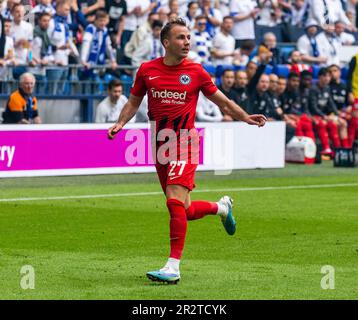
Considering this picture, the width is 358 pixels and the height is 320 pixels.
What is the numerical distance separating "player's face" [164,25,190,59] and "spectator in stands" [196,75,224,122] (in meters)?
12.5

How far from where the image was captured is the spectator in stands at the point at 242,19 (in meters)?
27.4

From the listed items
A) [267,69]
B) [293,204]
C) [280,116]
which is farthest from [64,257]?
[267,69]

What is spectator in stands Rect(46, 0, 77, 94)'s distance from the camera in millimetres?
23016

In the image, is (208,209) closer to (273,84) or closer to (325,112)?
(273,84)

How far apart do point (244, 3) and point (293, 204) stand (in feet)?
39.7

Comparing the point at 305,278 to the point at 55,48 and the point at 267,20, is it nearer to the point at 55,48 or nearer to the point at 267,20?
the point at 55,48

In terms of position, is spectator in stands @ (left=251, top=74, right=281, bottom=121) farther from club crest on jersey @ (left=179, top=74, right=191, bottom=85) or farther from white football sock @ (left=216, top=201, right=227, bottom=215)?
club crest on jersey @ (left=179, top=74, right=191, bottom=85)

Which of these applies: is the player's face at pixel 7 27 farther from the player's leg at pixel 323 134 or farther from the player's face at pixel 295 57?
the player's face at pixel 295 57

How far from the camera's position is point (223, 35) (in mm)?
26047

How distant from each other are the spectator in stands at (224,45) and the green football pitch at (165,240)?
→ 632cm

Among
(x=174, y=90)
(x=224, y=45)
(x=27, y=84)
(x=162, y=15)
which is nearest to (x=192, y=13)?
(x=224, y=45)

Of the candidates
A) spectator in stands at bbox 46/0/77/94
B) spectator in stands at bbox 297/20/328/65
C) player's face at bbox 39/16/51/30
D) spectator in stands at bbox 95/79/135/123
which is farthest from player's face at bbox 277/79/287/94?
player's face at bbox 39/16/51/30

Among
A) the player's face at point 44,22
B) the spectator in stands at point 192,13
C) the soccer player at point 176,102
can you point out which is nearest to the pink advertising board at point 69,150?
the player's face at point 44,22
